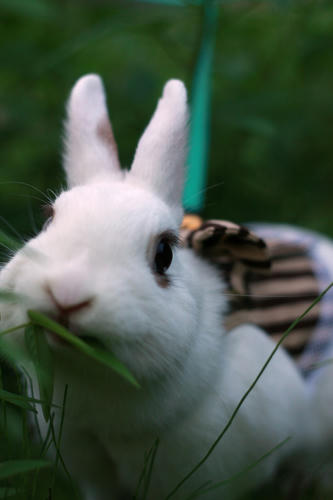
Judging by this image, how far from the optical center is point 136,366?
1.50 meters

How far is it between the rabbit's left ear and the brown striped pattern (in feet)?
0.54

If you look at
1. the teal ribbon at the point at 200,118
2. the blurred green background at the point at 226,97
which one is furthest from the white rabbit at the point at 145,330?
the blurred green background at the point at 226,97

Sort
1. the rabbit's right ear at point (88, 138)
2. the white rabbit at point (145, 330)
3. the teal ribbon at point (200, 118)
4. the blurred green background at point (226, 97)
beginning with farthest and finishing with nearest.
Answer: the blurred green background at point (226, 97) → the teal ribbon at point (200, 118) → the rabbit's right ear at point (88, 138) → the white rabbit at point (145, 330)

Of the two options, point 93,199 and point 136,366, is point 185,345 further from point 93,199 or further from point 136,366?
point 93,199

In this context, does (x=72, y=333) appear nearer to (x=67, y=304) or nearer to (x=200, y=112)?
(x=67, y=304)

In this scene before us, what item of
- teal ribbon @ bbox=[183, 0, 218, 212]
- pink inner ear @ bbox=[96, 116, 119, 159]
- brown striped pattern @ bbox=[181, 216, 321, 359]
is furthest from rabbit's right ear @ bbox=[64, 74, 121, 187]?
teal ribbon @ bbox=[183, 0, 218, 212]

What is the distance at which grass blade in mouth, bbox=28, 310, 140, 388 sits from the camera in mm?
1320

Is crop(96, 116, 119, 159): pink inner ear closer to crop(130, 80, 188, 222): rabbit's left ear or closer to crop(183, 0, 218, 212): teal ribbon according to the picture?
crop(130, 80, 188, 222): rabbit's left ear

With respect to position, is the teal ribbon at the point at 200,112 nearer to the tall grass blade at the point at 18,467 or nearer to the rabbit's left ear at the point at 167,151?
the rabbit's left ear at the point at 167,151

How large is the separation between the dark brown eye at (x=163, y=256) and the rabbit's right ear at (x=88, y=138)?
0.34 m

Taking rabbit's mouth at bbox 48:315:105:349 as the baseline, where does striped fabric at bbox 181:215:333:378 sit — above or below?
below

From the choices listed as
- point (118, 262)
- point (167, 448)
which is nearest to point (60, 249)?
point (118, 262)

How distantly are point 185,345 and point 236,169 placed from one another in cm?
237

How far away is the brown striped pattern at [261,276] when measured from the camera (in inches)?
77.7
